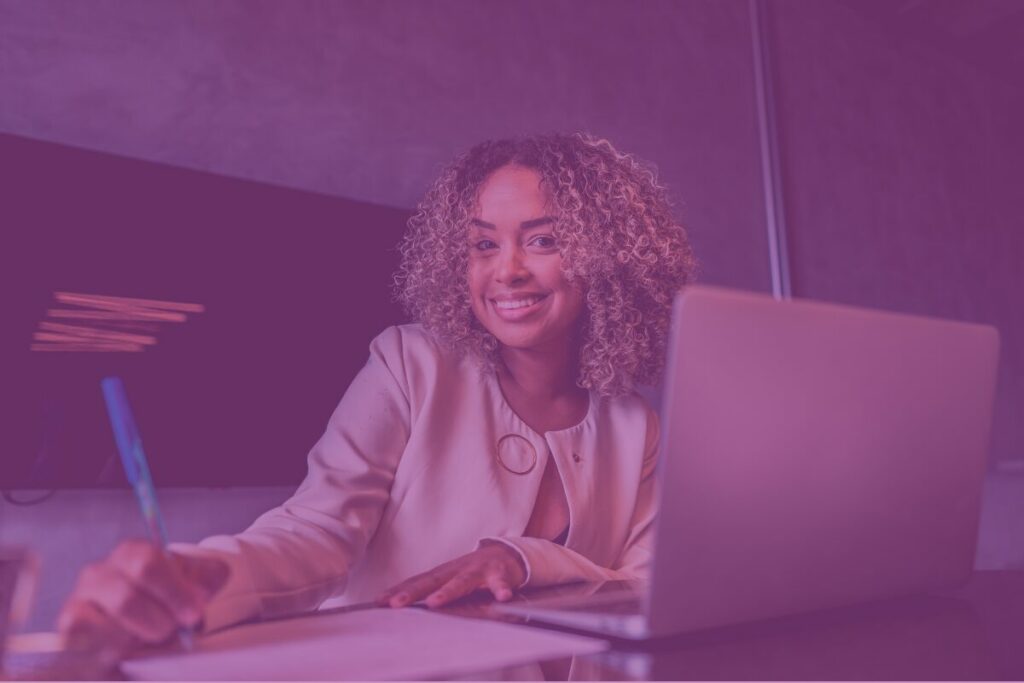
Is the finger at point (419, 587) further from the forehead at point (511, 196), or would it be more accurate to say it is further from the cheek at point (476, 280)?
the forehead at point (511, 196)

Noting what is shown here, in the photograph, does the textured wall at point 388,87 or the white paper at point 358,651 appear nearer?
the white paper at point 358,651

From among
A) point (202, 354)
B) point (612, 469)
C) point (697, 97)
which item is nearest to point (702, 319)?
point (612, 469)

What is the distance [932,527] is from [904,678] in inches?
11.1

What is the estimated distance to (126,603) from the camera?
1.92ft

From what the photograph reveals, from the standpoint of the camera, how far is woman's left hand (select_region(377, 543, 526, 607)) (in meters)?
0.86

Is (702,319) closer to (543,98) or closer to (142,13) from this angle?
(142,13)

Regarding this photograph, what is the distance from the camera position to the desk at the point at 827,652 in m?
0.57

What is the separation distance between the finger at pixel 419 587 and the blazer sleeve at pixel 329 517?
0.37 feet

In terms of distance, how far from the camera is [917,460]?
76 centimetres

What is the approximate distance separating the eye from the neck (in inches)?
7.9

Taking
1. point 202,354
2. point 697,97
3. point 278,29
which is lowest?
Result: point 202,354

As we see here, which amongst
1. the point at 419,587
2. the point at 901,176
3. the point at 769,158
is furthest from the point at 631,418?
the point at 901,176

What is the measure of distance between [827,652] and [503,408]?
2.78ft

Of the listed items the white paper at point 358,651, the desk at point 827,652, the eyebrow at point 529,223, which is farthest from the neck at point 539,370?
the white paper at point 358,651
